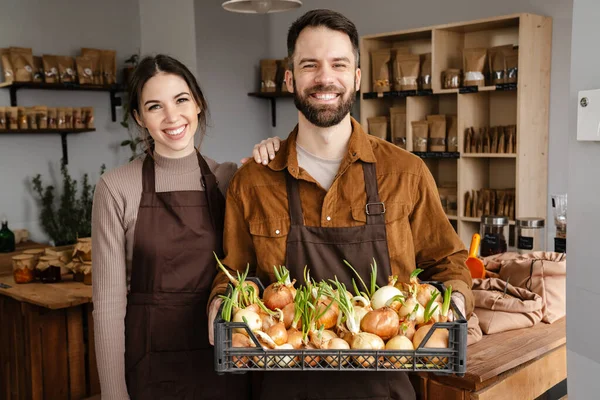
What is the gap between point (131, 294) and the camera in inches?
80.2

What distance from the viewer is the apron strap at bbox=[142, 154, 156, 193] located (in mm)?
2051

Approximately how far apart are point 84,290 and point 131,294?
5.09 feet

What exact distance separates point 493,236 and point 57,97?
4.26 meters

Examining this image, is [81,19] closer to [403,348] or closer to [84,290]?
[84,290]

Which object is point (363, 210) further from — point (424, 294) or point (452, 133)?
point (452, 133)

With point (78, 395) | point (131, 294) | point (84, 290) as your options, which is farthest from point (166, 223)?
point (78, 395)

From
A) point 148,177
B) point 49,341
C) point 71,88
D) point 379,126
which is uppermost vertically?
point 71,88

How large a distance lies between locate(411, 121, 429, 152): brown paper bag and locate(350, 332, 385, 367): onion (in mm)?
3860

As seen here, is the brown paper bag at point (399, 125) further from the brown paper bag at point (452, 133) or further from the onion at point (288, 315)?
the onion at point (288, 315)

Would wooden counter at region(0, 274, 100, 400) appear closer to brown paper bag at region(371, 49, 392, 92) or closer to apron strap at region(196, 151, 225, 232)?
apron strap at region(196, 151, 225, 232)

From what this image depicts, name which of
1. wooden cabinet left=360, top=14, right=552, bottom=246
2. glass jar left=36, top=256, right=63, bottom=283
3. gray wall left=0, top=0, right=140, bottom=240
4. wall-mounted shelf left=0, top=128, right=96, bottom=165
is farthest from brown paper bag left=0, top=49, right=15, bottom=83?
wooden cabinet left=360, top=14, right=552, bottom=246

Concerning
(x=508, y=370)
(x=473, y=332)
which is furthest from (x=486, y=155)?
(x=508, y=370)

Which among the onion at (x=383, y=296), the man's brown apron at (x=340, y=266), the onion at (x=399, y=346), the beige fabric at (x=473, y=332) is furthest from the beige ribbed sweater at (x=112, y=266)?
the beige fabric at (x=473, y=332)

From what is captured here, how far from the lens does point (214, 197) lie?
2092 mm
